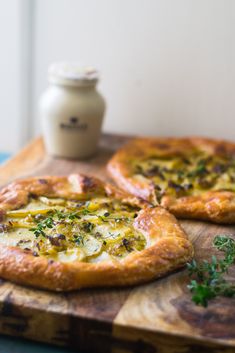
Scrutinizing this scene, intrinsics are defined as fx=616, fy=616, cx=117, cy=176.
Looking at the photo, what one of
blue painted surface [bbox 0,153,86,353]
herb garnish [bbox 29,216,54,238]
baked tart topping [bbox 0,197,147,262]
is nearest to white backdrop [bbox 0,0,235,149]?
baked tart topping [bbox 0,197,147,262]

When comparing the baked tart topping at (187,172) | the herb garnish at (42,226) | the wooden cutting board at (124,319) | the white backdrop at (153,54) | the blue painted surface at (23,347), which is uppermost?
the white backdrop at (153,54)

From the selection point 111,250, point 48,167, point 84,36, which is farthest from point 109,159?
point 111,250

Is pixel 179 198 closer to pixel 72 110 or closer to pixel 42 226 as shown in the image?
pixel 42 226

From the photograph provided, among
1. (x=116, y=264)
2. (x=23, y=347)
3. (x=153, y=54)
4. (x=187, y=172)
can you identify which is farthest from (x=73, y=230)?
(x=153, y=54)

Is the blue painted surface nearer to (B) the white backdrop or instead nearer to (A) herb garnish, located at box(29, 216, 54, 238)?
(A) herb garnish, located at box(29, 216, 54, 238)

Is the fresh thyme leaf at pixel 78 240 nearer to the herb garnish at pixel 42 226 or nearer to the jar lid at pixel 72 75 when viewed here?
the herb garnish at pixel 42 226

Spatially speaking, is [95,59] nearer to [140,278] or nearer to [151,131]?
[151,131]

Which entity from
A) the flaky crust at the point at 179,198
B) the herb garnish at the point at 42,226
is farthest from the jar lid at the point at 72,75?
the herb garnish at the point at 42,226
